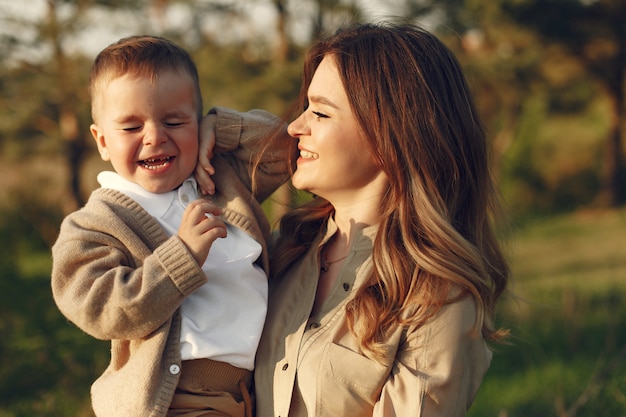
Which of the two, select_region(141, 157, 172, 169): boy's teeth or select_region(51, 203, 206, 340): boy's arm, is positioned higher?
select_region(141, 157, 172, 169): boy's teeth

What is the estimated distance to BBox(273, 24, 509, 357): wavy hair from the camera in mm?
2135

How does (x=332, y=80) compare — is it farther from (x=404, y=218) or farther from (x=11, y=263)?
(x=11, y=263)

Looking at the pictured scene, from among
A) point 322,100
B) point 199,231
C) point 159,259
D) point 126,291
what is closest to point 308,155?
point 322,100

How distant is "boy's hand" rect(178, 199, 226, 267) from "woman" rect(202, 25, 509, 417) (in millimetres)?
312

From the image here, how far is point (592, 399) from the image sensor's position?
3727 millimetres

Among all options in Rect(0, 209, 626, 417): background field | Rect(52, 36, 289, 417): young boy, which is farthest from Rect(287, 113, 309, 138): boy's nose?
Rect(0, 209, 626, 417): background field

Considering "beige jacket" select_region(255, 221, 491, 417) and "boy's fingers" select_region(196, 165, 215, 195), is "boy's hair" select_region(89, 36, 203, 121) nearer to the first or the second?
"boy's fingers" select_region(196, 165, 215, 195)

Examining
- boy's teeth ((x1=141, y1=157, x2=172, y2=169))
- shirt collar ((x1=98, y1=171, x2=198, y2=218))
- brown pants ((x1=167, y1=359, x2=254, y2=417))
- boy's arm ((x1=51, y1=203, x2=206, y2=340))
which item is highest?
boy's teeth ((x1=141, y1=157, x2=172, y2=169))

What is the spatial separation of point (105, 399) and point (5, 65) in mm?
8298

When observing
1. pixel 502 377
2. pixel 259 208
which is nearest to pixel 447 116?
pixel 259 208

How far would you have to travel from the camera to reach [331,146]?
227 cm

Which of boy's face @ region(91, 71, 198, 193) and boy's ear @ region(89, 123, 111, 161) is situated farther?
boy's ear @ region(89, 123, 111, 161)

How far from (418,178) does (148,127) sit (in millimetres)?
785

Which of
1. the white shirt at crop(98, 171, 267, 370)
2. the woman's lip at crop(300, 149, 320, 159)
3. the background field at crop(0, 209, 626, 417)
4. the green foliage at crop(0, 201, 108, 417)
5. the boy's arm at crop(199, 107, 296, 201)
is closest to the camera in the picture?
the white shirt at crop(98, 171, 267, 370)
